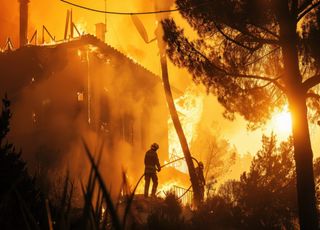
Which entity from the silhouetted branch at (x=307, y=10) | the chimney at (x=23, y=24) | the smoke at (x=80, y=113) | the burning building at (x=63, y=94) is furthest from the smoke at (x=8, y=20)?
the silhouetted branch at (x=307, y=10)

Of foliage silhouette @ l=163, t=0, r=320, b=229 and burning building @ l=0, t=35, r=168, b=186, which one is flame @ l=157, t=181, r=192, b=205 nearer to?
burning building @ l=0, t=35, r=168, b=186

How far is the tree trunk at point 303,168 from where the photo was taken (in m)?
10.4

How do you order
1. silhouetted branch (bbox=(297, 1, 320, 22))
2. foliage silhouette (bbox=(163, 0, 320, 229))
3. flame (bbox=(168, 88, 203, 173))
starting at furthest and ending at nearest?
flame (bbox=(168, 88, 203, 173))
silhouetted branch (bbox=(297, 1, 320, 22))
foliage silhouette (bbox=(163, 0, 320, 229))

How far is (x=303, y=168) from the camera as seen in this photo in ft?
35.0

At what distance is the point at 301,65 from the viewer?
12.7m

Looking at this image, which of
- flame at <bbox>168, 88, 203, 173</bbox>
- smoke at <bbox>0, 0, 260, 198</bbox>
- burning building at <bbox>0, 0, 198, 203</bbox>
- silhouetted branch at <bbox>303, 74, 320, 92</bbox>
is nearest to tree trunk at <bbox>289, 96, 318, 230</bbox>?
silhouetted branch at <bbox>303, 74, 320, 92</bbox>

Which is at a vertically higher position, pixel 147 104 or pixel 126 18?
pixel 126 18

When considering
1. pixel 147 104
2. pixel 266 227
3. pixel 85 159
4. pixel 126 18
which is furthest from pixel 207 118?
pixel 266 227

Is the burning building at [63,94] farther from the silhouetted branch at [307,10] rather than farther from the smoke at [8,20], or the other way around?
the smoke at [8,20]

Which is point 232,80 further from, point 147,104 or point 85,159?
point 147,104

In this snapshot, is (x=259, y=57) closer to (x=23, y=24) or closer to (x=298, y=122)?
(x=298, y=122)

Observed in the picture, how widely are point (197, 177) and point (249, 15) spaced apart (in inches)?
316

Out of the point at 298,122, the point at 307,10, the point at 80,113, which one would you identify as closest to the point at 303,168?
the point at 298,122

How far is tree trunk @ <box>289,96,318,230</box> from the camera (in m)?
10.4
